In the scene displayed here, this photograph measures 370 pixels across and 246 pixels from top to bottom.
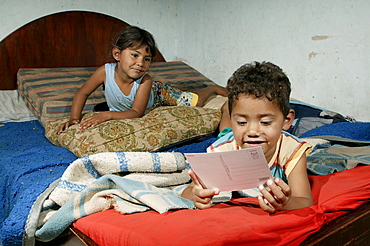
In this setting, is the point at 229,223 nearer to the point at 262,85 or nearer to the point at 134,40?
the point at 262,85

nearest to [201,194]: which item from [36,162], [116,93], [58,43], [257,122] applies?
[257,122]

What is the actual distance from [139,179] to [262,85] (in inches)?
19.2

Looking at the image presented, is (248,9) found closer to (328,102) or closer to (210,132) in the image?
(328,102)

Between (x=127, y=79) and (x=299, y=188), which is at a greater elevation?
(x=127, y=79)

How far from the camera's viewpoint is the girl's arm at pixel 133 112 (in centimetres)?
158

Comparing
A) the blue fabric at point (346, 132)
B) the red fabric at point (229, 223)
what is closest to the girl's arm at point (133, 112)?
the red fabric at point (229, 223)

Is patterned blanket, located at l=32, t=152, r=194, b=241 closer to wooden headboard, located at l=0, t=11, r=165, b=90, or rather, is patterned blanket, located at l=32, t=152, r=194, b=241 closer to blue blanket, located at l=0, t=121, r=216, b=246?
blue blanket, located at l=0, t=121, r=216, b=246

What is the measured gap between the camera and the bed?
2.75 ft

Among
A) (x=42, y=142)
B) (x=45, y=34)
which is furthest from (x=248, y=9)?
(x=42, y=142)

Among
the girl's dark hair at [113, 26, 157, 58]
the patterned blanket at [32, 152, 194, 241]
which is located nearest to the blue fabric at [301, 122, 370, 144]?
the patterned blanket at [32, 152, 194, 241]

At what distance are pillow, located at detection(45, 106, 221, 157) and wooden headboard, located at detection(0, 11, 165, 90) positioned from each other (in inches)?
33.3

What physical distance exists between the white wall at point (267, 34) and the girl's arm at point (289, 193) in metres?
1.14

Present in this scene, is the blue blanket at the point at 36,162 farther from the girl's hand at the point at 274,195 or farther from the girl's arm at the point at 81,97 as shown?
the girl's hand at the point at 274,195

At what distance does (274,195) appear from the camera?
83 cm
